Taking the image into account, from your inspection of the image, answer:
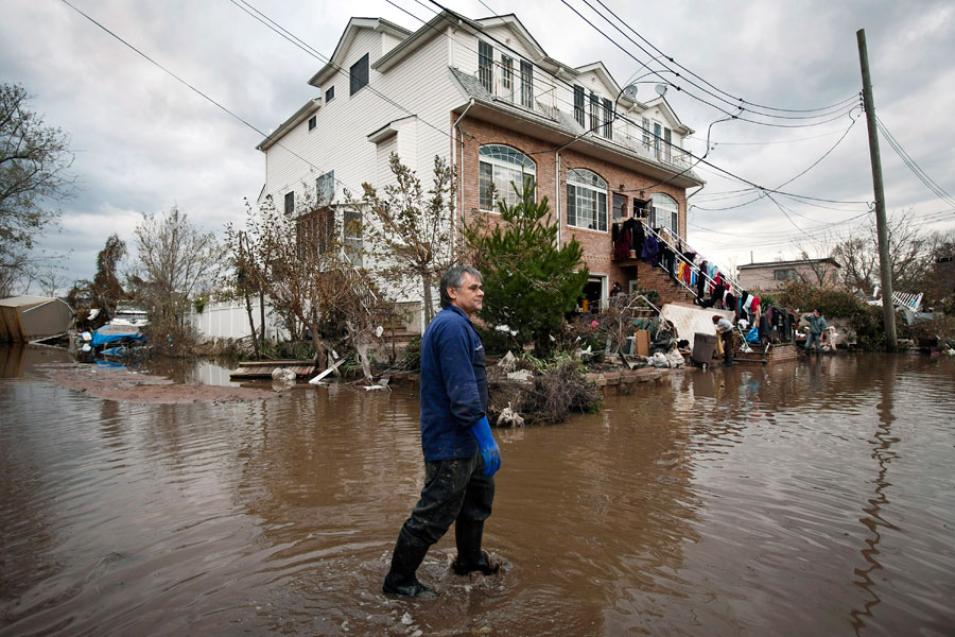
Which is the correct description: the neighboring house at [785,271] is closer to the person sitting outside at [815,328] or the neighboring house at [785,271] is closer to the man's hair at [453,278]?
the person sitting outside at [815,328]

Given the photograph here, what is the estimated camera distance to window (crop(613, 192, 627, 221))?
21.7 meters

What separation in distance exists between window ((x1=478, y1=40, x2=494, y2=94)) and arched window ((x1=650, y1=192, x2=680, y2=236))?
32.7 feet

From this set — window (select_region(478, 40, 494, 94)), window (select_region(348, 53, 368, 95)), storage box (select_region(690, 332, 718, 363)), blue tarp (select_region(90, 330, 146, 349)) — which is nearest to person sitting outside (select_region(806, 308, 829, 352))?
storage box (select_region(690, 332, 718, 363))

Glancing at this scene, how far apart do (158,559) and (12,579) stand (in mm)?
Result: 732

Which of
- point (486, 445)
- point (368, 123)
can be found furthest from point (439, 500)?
point (368, 123)

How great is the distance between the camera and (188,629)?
252 cm

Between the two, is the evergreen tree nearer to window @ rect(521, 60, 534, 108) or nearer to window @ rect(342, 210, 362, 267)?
window @ rect(342, 210, 362, 267)

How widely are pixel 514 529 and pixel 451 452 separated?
1311 millimetres

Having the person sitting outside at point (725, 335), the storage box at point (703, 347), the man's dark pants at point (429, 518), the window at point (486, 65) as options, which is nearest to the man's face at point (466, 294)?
the man's dark pants at point (429, 518)

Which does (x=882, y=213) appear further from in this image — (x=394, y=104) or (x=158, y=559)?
(x=158, y=559)

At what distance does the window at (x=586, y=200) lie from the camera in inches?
778

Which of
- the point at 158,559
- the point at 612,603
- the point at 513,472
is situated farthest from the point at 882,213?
the point at 158,559

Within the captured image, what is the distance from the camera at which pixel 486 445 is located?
9.46 feet

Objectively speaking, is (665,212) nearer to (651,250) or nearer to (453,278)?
(651,250)
